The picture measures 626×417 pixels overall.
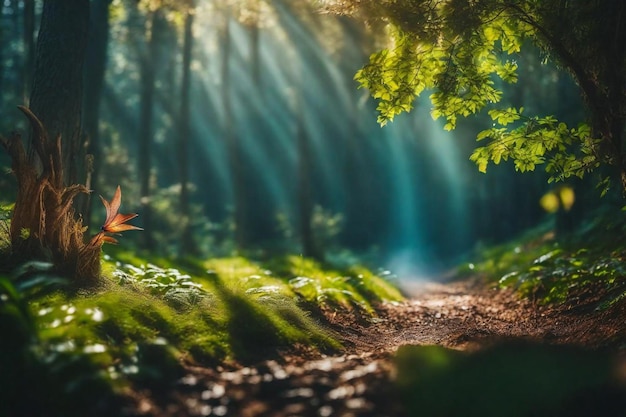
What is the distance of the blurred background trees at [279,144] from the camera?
65.9 ft

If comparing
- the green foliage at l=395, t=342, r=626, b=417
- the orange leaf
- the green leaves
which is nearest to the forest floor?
the green foliage at l=395, t=342, r=626, b=417

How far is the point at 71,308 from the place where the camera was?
4371mm

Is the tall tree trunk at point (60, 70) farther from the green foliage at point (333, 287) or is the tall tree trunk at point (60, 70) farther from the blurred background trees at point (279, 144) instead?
the blurred background trees at point (279, 144)

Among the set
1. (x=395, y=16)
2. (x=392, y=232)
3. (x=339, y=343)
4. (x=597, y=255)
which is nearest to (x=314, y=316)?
(x=339, y=343)

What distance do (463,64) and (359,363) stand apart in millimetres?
3968

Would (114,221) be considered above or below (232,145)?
below

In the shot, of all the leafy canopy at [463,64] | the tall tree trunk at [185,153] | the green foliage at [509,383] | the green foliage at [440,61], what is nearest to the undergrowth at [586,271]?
the leafy canopy at [463,64]

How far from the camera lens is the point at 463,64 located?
252 inches

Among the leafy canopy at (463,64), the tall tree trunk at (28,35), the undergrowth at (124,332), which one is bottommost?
the undergrowth at (124,332)

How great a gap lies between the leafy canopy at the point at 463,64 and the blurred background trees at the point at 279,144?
9.03 m

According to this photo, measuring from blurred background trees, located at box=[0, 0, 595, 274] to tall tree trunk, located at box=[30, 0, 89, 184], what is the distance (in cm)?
660

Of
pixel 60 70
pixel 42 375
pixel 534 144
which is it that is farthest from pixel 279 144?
pixel 42 375

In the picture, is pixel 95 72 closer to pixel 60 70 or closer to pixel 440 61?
pixel 60 70

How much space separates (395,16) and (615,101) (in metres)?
2.79
